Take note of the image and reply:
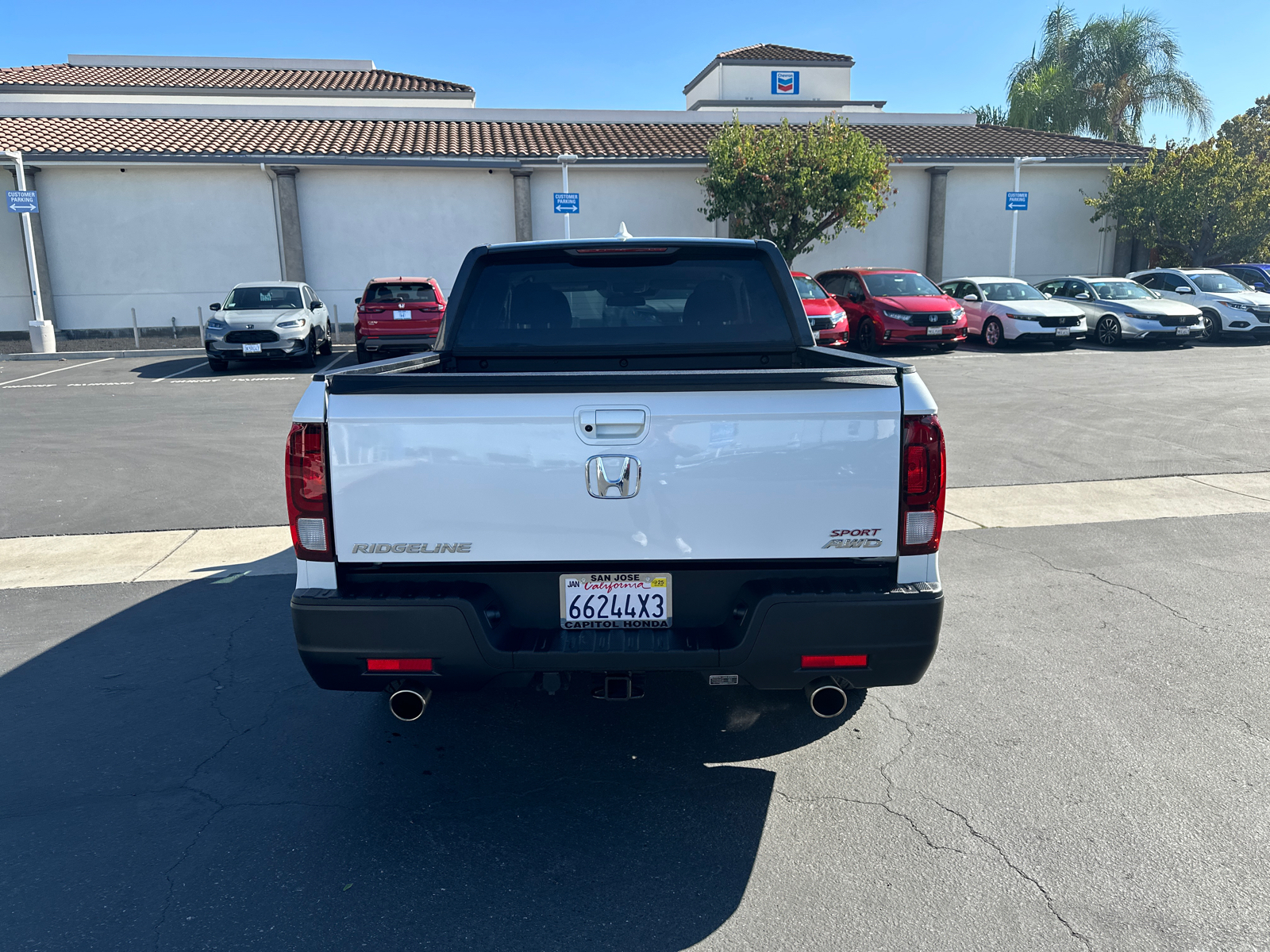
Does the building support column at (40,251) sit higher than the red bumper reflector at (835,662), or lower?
higher

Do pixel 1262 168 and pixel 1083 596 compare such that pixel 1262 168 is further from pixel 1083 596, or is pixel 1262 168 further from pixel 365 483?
pixel 365 483

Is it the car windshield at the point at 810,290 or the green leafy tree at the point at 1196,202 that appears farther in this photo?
the green leafy tree at the point at 1196,202

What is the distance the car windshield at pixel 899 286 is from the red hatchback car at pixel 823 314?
1.34 metres

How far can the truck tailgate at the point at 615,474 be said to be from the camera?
9.40ft

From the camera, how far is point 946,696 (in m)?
4.11

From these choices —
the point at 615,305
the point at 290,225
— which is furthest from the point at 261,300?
the point at 615,305

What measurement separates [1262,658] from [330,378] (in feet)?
14.5

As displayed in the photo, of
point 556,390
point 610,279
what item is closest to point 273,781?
point 556,390

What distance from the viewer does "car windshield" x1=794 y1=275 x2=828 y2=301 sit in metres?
18.2

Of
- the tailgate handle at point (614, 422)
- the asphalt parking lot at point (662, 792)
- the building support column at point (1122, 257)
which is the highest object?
the building support column at point (1122, 257)

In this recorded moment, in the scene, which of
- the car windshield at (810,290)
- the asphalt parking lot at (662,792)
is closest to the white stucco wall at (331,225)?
the car windshield at (810,290)

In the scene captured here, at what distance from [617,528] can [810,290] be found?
16531 mm

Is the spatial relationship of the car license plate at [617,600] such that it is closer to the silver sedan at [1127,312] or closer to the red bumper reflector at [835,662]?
the red bumper reflector at [835,662]

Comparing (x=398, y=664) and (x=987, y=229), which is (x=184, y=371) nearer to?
(x=398, y=664)
